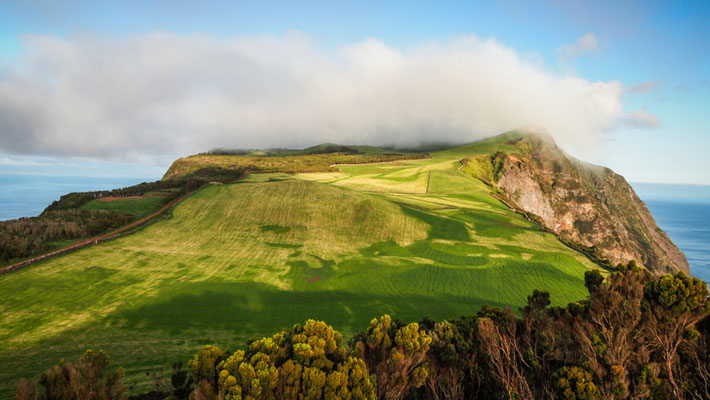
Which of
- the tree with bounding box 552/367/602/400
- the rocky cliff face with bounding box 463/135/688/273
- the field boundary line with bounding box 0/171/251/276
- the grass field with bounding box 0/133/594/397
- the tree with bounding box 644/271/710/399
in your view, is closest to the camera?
the tree with bounding box 552/367/602/400

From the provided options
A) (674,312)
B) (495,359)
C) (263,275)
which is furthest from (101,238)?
(674,312)

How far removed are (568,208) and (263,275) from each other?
151152 mm

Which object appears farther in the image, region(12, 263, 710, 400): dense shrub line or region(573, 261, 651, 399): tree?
region(573, 261, 651, 399): tree

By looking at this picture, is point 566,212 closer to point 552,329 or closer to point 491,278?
point 491,278

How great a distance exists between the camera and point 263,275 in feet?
110

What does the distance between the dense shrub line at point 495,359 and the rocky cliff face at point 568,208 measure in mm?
107093

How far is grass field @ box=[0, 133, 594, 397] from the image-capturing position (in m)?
20.4

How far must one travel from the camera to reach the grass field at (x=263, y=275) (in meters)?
20.4

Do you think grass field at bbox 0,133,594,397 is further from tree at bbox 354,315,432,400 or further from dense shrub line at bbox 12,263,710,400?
tree at bbox 354,315,432,400

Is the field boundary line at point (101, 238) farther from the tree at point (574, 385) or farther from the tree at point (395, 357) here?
the tree at point (574, 385)

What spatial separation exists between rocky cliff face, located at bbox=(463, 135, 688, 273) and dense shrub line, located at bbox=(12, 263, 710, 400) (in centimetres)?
10709

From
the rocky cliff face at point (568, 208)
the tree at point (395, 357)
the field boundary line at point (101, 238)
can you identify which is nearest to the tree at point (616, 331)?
the tree at point (395, 357)

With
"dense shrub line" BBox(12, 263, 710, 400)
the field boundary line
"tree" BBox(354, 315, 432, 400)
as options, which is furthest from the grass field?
"tree" BBox(354, 315, 432, 400)

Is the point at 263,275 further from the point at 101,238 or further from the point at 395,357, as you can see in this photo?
the point at 395,357
